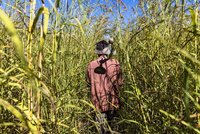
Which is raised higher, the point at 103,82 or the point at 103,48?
the point at 103,48

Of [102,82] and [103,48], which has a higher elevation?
[103,48]


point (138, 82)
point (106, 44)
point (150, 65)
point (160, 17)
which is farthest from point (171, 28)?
point (106, 44)

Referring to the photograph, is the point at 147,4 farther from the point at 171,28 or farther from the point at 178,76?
the point at 178,76

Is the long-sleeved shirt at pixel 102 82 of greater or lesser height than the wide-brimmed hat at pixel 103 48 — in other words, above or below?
below

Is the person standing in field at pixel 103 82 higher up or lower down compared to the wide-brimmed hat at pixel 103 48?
lower down

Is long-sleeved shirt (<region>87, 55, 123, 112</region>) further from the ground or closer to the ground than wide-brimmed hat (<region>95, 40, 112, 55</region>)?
closer to the ground

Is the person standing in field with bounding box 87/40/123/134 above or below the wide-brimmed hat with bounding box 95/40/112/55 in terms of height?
below

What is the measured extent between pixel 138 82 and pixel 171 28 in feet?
1.64

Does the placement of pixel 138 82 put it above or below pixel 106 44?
below

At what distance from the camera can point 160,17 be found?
8.73ft

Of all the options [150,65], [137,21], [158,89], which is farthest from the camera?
[137,21]

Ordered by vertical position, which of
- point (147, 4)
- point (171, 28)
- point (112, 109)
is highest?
point (147, 4)

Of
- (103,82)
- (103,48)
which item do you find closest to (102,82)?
(103,82)

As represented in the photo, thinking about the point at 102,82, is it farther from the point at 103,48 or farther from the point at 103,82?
the point at 103,48
